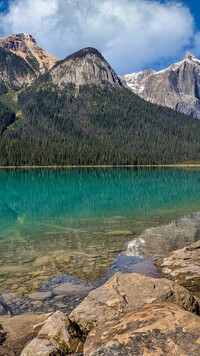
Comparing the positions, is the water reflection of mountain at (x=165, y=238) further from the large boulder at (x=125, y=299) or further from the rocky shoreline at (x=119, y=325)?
the large boulder at (x=125, y=299)

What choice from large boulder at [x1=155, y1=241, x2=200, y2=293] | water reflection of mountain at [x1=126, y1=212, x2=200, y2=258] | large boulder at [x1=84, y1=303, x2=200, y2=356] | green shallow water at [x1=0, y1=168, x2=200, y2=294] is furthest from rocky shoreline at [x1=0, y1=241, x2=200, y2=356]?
water reflection of mountain at [x1=126, y1=212, x2=200, y2=258]

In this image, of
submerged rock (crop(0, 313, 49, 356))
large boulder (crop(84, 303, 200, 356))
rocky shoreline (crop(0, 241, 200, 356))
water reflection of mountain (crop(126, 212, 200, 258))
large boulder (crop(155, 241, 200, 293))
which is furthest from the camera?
water reflection of mountain (crop(126, 212, 200, 258))

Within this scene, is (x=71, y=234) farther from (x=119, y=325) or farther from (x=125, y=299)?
(x=119, y=325)

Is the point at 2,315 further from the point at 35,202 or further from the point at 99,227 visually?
the point at 35,202

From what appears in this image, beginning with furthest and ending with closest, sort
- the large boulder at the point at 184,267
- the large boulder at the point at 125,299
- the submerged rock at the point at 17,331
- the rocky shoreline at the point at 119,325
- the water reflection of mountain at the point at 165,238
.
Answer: the water reflection of mountain at the point at 165,238 → the large boulder at the point at 184,267 → the large boulder at the point at 125,299 → the submerged rock at the point at 17,331 → the rocky shoreline at the point at 119,325

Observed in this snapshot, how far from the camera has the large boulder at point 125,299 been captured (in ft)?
36.9

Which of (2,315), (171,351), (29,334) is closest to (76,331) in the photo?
(29,334)

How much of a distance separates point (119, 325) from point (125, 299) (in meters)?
3.06

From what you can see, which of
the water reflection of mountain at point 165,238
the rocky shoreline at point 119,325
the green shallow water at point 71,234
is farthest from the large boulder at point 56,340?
the water reflection of mountain at point 165,238

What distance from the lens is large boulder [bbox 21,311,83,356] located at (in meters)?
9.43

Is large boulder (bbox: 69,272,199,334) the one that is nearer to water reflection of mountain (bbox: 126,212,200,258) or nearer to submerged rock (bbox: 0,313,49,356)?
submerged rock (bbox: 0,313,49,356)

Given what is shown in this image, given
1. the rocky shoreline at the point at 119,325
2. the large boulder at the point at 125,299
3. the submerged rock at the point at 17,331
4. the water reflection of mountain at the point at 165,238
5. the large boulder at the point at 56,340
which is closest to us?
the rocky shoreline at the point at 119,325

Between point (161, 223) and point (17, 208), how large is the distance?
25.3m

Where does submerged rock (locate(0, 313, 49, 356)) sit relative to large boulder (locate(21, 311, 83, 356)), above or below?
below
